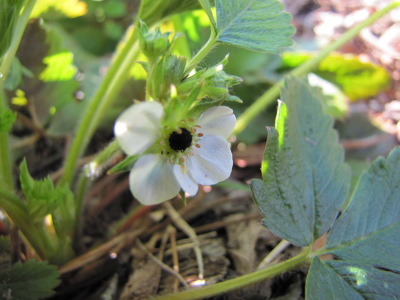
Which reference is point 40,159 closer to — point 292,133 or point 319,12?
point 292,133

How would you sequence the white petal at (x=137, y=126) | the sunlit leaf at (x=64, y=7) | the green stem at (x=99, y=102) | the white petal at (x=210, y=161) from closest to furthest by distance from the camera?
1. the white petal at (x=137, y=126)
2. the white petal at (x=210, y=161)
3. the green stem at (x=99, y=102)
4. the sunlit leaf at (x=64, y=7)

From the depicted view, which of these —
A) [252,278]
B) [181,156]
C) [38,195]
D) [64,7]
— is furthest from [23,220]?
[64,7]

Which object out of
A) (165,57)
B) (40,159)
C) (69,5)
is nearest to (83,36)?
(69,5)

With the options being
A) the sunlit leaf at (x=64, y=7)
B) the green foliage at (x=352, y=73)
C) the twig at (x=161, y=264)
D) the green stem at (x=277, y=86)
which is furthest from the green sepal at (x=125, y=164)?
the green foliage at (x=352, y=73)

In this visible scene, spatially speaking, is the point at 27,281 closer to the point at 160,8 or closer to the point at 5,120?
the point at 5,120

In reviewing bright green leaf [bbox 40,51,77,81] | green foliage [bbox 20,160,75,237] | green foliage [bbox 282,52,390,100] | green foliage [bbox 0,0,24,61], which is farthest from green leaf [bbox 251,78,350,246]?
green foliage [bbox 282,52,390,100]

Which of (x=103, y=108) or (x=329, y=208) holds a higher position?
(x=103, y=108)

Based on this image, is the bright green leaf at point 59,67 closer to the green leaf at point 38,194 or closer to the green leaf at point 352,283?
the green leaf at point 38,194
